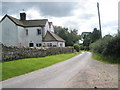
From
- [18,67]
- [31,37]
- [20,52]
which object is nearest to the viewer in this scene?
[18,67]

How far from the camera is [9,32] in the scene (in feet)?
111

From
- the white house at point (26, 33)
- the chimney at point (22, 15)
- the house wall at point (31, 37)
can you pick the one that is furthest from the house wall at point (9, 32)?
the chimney at point (22, 15)

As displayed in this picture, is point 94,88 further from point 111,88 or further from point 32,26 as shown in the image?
point 32,26

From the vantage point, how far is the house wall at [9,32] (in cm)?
3349

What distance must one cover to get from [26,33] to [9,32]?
15.3 ft

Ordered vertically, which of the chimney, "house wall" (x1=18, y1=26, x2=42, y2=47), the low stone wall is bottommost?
the low stone wall

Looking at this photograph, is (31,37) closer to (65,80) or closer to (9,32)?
(9,32)

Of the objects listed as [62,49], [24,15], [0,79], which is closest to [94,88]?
[0,79]

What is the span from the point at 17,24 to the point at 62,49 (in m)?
12.3

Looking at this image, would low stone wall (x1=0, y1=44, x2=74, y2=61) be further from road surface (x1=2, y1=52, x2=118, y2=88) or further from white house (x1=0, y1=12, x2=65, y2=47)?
white house (x1=0, y1=12, x2=65, y2=47)

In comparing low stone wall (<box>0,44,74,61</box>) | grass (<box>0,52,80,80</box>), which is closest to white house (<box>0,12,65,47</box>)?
low stone wall (<box>0,44,74,61</box>)

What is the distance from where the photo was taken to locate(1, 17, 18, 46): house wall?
3349 cm

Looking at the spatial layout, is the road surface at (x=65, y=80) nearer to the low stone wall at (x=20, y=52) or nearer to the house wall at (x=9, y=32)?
the low stone wall at (x=20, y=52)

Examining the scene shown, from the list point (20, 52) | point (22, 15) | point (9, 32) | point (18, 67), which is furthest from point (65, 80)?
point (22, 15)
